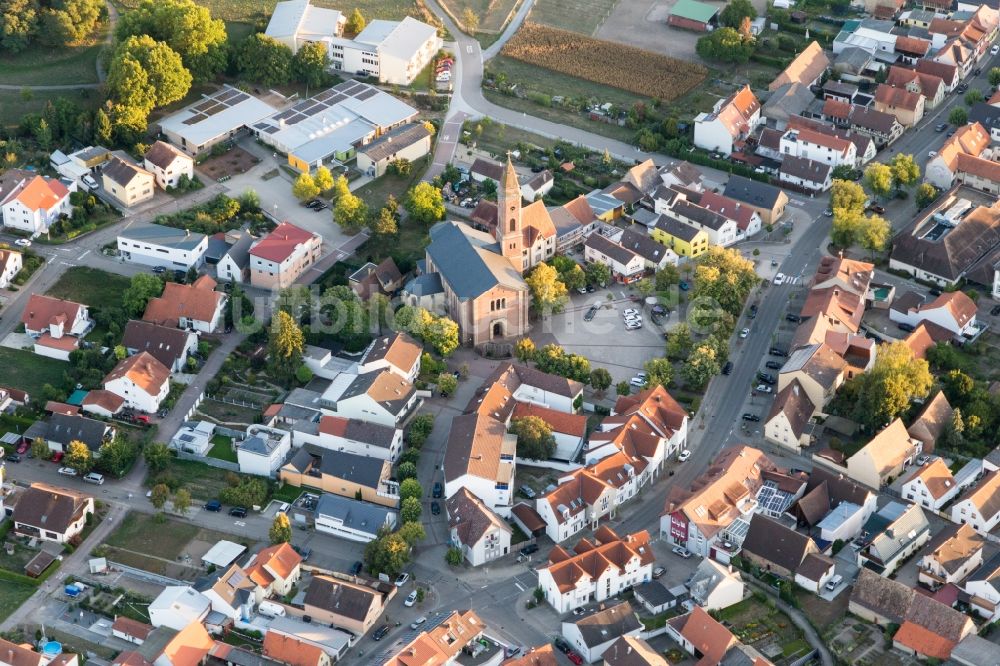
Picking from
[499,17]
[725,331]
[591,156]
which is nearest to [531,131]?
[591,156]

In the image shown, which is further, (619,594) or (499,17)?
(499,17)

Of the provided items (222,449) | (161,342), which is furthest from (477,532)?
(161,342)

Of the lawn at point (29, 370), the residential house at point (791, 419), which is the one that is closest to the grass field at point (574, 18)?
the residential house at point (791, 419)

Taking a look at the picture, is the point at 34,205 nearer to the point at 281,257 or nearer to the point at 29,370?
the point at 29,370

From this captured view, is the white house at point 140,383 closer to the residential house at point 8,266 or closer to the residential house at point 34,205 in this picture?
the residential house at point 8,266

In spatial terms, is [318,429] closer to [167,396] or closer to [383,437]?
[383,437]

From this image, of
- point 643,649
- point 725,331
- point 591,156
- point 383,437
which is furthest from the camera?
point 591,156
